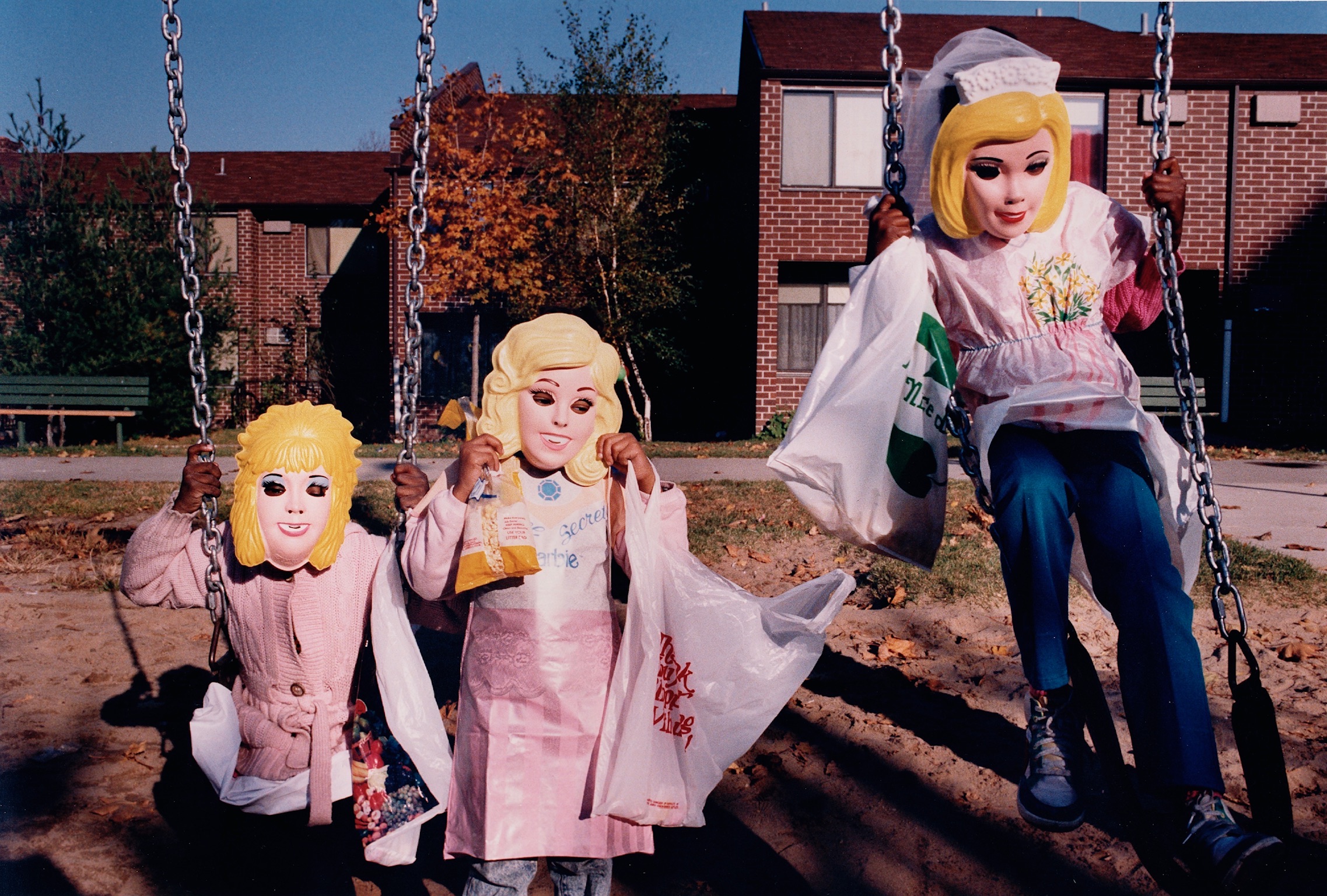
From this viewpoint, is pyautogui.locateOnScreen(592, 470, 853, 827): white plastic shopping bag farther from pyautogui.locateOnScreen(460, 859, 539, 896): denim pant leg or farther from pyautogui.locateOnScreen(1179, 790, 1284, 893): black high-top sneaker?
pyautogui.locateOnScreen(1179, 790, 1284, 893): black high-top sneaker

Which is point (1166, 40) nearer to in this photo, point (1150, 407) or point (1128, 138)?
point (1150, 407)

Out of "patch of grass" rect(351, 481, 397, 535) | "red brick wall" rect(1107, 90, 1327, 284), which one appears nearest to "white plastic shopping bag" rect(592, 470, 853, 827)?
"patch of grass" rect(351, 481, 397, 535)

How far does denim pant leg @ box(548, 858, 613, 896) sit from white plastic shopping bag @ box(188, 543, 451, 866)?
1.04 ft

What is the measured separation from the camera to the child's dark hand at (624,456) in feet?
7.68

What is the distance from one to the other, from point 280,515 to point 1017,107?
78.8 inches

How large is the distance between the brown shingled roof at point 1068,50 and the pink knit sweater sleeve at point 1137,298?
1200 centimetres

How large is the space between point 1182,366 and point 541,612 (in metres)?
1.61

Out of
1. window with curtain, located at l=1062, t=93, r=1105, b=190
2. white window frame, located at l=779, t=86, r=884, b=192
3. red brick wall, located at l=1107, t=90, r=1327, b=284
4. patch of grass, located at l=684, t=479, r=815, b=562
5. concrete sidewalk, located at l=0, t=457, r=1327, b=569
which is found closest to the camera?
patch of grass, located at l=684, t=479, r=815, b=562

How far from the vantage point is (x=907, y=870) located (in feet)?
9.46

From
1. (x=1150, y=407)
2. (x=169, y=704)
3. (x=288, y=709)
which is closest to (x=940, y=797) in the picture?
(x=288, y=709)

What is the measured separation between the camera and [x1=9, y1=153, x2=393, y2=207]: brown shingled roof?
20016 millimetres

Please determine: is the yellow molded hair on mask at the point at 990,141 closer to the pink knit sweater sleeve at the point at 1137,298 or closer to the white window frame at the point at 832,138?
the pink knit sweater sleeve at the point at 1137,298

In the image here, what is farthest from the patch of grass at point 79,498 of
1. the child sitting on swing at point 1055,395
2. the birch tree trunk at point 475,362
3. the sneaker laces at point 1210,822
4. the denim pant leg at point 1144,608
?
the sneaker laces at point 1210,822

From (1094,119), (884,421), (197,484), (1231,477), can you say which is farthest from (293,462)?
(1094,119)
